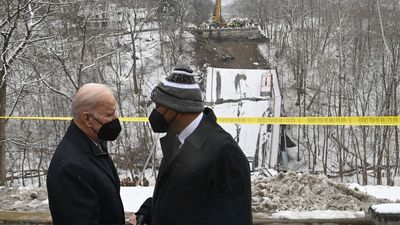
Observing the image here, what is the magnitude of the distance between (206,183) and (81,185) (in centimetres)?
74

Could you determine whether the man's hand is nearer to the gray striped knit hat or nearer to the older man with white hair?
the older man with white hair

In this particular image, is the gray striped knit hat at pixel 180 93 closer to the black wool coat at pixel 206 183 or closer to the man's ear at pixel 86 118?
the black wool coat at pixel 206 183

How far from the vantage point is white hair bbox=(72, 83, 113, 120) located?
2.54 m

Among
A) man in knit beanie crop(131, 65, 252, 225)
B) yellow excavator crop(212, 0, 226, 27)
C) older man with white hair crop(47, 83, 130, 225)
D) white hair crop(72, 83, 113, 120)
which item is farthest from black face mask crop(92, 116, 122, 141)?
yellow excavator crop(212, 0, 226, 27)

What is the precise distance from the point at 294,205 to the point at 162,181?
4.04 metres

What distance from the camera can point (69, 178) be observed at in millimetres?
2330

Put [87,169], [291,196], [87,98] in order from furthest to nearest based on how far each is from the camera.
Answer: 1. [291,196]
2. [87,98]
3. [87,169]

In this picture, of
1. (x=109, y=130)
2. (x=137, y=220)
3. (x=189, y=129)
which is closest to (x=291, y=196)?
(x=137, y=220)

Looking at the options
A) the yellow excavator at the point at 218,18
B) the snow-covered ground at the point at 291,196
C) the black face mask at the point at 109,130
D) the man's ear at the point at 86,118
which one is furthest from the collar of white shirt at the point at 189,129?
the yellow excavator at the point at 218,18

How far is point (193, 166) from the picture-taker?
6.98 ft

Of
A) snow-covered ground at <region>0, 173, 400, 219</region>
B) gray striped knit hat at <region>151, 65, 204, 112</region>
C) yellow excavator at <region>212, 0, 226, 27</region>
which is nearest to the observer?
gray striped knit hat at <region>151, 65, 204, 112</region>

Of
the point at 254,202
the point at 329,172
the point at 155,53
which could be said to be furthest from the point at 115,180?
the point at 155,53

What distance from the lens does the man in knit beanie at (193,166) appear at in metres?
2.05

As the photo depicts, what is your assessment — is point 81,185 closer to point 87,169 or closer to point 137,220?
point 87,169
